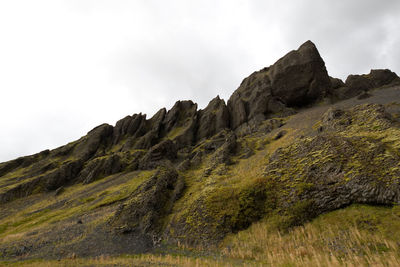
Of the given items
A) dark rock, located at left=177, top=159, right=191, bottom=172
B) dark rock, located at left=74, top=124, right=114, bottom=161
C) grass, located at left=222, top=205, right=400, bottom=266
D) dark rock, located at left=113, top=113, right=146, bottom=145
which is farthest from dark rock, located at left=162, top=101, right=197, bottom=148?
grass, located at left=222, top=205, right=400, bottom=266

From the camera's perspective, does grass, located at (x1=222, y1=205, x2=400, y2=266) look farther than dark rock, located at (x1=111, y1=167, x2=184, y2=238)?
No

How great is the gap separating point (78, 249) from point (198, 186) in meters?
19.9

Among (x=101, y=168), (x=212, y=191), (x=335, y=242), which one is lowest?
(x=335, y=242)

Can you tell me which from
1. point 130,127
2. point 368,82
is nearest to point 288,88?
point 368,82

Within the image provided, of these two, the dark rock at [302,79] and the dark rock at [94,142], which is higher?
the dark rock at [302,79]

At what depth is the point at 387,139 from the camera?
19.0 metres

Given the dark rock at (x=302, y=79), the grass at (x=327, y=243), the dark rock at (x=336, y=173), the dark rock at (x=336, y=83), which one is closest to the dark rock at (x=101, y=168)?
the grass at (x=327, y=243)

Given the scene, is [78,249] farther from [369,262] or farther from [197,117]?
[197,117]

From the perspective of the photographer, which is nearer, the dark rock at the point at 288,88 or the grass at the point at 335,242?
the grass at the point at 335,242

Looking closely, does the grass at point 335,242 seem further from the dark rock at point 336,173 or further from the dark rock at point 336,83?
the dark rock at point 336,83

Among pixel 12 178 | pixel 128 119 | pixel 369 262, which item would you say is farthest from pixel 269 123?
pixel 12 178

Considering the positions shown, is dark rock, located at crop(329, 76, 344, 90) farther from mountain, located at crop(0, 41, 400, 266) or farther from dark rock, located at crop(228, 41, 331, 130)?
mountain, located at crop(0, 41, 400, 266)

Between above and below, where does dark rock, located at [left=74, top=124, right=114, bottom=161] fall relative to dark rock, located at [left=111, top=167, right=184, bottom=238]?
above

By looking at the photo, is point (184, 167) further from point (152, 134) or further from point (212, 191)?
point (152, 134)
